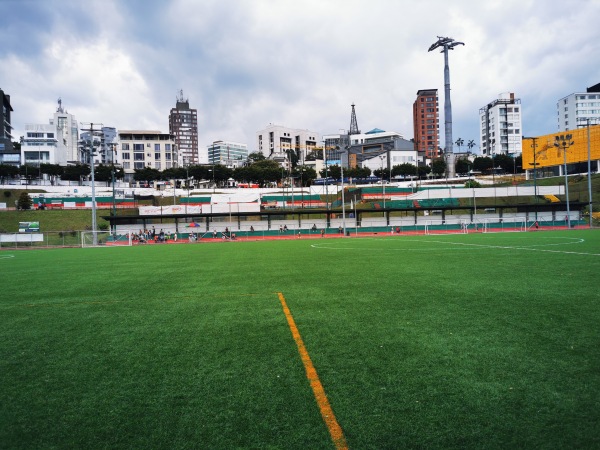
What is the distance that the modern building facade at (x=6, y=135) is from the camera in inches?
4508

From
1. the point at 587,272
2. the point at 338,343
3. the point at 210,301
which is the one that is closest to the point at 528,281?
the point at 587,272

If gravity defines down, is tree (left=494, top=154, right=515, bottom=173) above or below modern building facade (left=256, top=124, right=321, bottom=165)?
below

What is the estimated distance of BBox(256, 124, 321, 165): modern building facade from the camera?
585 ft

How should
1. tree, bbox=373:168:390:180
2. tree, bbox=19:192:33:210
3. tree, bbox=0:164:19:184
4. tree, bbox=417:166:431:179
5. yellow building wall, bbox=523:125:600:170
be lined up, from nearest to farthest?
tree, bbox=19:192:33:210 < yellow building wall, bbox=523:125:600:170 < tree, bbox=0:164:19:184 < tree, bbox=417:166:431:179 < tree, bbox=373:168:390:180

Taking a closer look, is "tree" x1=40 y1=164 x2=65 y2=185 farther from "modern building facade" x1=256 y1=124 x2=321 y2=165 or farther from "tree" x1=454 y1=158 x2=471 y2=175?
"tree" x1=454 y1=158 x2=471 y2=175

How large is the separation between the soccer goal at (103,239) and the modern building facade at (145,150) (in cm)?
9349

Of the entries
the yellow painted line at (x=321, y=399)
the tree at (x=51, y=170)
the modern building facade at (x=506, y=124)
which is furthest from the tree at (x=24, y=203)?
the modern building facade at (x=506, y=124)

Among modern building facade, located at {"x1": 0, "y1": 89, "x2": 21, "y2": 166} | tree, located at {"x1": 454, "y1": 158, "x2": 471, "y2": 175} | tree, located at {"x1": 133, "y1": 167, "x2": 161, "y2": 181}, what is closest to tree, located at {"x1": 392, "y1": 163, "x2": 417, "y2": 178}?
tree, located at {"x1": 454, "y1": 158, "x2": 471, "y2": 175}

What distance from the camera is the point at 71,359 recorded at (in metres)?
5.29

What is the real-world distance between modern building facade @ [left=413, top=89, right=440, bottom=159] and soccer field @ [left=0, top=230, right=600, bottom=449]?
16830 centimetres

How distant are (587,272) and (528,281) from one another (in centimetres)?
257

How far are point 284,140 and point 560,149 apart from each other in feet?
385

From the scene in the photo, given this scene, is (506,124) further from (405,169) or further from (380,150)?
(405,169)

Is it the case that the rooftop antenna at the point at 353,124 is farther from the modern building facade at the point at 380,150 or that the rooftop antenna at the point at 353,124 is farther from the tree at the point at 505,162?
the tree at the point at 505,162
